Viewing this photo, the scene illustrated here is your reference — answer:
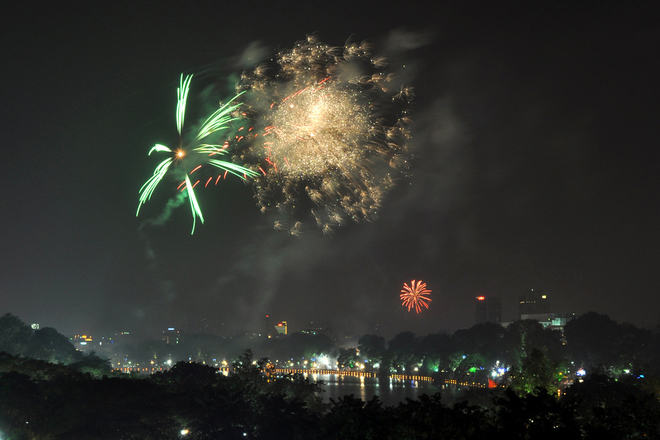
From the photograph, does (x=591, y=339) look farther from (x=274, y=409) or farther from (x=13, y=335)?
(x=13, y=335)

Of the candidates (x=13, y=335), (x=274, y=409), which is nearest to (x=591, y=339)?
(x=274, y=409)

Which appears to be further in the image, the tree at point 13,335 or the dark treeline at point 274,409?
the tree at point 13,335

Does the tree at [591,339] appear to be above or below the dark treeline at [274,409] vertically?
above

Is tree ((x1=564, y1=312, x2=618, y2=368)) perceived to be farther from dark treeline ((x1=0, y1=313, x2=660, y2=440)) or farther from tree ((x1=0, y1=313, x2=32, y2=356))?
tree ((x1=0, y1=313, x2=32, y2=356))

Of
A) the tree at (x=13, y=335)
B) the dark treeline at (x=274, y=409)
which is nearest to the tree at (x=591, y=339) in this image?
the dark treeline at (x=274, y=409)

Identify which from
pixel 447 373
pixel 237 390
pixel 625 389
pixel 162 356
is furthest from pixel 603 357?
pixel 162 356

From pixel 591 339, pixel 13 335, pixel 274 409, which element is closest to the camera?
pixel 274 409

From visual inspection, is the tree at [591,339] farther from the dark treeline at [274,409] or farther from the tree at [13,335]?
the tree at [13,335]

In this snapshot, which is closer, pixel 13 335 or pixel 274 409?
pixel 274 409

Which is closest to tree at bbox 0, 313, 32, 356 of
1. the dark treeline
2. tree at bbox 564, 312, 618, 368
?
the dark treeline

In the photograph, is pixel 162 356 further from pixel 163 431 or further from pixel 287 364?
pixel 163 431

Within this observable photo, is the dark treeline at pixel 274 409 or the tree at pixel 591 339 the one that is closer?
the dark treeline at pixel 274 409
